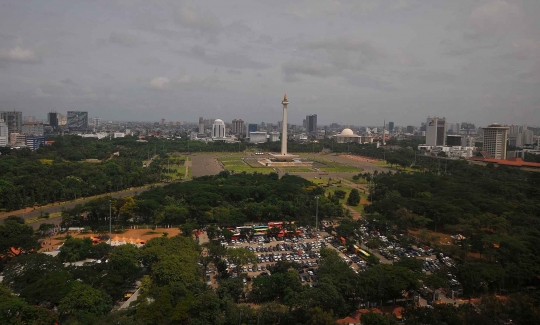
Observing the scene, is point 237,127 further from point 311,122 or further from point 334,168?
point 334,168

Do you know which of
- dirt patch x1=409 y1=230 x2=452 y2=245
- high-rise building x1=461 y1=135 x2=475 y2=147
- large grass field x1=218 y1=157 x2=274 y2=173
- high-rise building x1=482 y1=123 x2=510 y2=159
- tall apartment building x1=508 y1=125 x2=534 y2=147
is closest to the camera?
dirt patch x1=409 y1=230 x2=452 y2=245

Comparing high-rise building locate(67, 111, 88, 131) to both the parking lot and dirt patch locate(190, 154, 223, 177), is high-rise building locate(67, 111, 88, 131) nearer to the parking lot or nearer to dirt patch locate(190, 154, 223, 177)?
dirt patch locate(190, 154, 223, 177)

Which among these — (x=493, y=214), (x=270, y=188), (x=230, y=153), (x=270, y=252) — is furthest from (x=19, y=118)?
(x=493, y=214)

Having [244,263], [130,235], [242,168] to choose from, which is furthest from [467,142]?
[244,263]

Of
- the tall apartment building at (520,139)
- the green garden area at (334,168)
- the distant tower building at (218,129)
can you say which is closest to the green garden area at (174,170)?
the green garden area at (334,168)

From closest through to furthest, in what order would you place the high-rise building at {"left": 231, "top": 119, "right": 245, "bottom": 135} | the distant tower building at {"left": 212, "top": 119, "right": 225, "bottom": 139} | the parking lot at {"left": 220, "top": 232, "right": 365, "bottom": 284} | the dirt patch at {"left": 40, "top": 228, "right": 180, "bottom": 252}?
the parking lot at {"left": 220, "top": 232, "right": 365, "bottom": 284} < the dirt patch at {"left": 40, "top": 228, "right": 180, "bottom": 252} < the distant tower building at {"left": 212, "top": 119, "right": 225, "bottom": 139} < the high-rise building at {"left": 231, "top": 119, "right": 245, "bottom": 135}

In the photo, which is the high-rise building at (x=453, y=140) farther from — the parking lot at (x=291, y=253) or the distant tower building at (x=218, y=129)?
the parking lot at (x=291, y=253)

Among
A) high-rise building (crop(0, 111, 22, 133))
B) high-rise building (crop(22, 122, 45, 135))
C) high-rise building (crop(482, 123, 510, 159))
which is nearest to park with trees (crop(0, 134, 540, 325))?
high-rise building (crop(482, 123, 510, 159))
